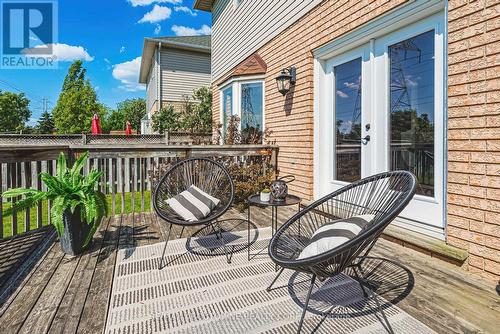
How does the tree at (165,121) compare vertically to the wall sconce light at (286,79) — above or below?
above

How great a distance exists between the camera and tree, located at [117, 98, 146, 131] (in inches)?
1434

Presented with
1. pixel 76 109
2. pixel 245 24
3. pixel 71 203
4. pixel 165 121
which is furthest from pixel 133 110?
pixel 71 203

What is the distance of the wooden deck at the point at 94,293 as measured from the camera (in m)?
1.63

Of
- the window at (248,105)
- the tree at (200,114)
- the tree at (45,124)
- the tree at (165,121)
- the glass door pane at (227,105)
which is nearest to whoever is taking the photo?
the window at (248,105)

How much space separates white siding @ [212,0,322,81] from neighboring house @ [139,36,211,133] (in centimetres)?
524

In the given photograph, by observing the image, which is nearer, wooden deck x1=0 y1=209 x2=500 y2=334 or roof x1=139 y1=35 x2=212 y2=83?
wooden deck x1=0 y1=209 x2=500 y2=334

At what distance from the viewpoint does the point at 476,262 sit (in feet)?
7.01

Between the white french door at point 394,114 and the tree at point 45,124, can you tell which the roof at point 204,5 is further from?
the tree at point 45,124

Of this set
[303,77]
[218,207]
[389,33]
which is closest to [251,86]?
[303,77]

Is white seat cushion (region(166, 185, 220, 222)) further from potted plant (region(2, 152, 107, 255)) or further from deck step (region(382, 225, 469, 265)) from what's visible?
deck step (region(382, 225, 469, 265))

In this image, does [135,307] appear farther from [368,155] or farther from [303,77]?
[303,77]

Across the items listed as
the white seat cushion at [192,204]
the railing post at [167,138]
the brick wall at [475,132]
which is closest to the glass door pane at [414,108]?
the brick wall at [475,132]

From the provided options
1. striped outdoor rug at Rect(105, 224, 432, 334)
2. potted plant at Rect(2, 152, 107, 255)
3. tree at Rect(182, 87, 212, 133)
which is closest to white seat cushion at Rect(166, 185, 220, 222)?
striped outdoor rug at Rect(105, 224, 432, 334)

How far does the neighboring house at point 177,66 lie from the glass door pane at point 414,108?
39.8 feet
